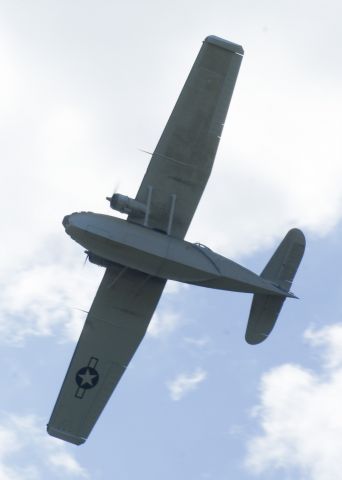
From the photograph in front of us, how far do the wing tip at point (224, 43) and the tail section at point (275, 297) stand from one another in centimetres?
619

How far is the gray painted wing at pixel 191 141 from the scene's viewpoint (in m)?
24.8

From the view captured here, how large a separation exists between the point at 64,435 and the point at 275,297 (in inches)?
331

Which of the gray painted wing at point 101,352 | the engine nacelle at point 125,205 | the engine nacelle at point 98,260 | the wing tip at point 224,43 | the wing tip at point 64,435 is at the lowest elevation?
the wing tip at point 64,435

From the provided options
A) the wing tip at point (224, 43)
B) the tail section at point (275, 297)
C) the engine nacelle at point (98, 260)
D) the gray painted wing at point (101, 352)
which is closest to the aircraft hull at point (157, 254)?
the tail section at point (275, 297)

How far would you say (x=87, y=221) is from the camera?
2402 centimetres

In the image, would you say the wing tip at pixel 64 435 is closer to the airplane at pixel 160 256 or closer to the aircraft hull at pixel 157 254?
the airplane at pixel 160 256

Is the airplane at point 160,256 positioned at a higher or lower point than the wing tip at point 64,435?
higher

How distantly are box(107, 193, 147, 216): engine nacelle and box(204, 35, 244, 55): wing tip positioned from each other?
5343mm

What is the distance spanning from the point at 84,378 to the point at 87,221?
6133 mm

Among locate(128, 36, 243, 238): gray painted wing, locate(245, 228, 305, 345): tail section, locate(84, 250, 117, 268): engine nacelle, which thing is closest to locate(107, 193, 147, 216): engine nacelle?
locate(128, 36, 243, 238): gray painted wing

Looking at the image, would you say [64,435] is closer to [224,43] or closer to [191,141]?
[191,141]

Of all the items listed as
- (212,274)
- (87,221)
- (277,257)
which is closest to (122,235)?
(87,221)

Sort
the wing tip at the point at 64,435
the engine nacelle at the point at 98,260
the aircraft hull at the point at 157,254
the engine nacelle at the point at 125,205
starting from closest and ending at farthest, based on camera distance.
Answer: the aircraft hull at the point at 157,254 → the engine nacelle at the point at 125,205 → the engine nacelle at the point at 98,260 → the wing tip at the point at 64,435

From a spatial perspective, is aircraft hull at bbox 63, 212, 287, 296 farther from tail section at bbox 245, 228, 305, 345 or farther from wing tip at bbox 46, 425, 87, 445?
wing tip at bbox 46, 425, 87, 445
